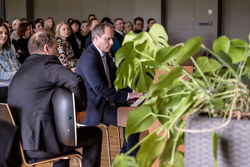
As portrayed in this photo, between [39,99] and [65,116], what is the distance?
24 cm

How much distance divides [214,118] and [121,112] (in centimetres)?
225

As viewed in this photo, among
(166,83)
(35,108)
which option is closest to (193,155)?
(166,83)

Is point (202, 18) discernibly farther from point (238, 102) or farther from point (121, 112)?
point (238, 102)

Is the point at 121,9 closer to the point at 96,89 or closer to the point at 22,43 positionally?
the point at 22,43

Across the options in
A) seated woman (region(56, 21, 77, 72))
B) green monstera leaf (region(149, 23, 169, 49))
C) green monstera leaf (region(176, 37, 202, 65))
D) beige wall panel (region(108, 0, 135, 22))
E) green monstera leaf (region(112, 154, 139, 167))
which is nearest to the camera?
green monstera leaf (region(176, 37, 202, 65))

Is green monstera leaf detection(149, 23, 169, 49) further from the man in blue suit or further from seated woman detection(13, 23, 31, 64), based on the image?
seated woman detection(13, 23, 31, 64)

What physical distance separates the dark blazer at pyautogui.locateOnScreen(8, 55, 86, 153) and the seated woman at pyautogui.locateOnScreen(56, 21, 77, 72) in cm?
361

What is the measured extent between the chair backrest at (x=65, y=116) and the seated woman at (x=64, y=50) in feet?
12.3

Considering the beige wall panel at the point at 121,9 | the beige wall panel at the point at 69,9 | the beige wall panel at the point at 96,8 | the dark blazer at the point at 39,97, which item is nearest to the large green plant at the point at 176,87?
the dark blazer at the point at 39,97

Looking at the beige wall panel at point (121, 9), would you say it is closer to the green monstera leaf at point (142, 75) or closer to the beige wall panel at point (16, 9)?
the beige wall panel at point (16, 9)

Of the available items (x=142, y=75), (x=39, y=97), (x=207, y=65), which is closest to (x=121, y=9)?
(x=39, y=97)

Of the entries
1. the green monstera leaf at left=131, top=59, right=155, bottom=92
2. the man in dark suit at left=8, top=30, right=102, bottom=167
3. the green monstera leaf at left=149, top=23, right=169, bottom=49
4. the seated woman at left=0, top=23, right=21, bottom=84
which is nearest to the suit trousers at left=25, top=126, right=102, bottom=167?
the man in dark suit at left=8, top=30, right=102, bottom=167

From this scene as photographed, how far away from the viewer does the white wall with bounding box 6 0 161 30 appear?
43.7 feet

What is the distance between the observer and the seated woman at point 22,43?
23.6ft
